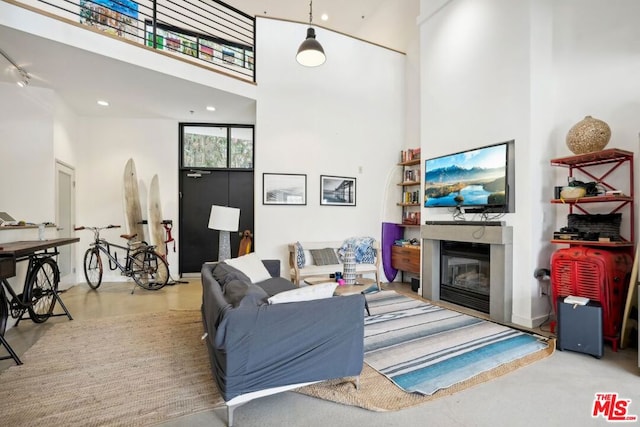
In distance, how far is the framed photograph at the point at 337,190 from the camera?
5.63 meters

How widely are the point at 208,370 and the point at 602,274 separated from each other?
366cm

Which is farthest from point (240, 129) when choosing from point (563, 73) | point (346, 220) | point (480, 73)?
point (563, 73)

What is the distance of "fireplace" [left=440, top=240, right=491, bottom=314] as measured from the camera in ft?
13.8

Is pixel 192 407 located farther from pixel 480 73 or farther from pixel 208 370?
pixel 480 73

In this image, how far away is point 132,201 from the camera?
5523 millimetres

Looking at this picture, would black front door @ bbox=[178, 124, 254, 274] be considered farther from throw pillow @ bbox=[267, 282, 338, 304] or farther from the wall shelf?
the wall shelf

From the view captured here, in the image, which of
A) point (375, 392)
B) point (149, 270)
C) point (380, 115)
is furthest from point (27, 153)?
point (380, 115)

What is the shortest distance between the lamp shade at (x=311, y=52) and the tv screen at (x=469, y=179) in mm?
2334

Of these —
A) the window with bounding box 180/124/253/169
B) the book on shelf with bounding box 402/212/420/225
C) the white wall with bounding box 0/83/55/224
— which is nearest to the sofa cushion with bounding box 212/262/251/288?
the white wall with bounding box 0/83/55/224

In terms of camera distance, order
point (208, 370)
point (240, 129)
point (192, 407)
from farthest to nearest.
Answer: point (240, 129) → point (208, 370) → point (192, 407)

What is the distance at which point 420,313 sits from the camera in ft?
13.1

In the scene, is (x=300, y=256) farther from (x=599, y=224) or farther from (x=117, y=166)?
(x=117, y=166)

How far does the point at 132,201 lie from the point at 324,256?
352cm

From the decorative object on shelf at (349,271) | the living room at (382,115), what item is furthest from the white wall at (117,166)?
the decorative object on shelf at (349,271)
